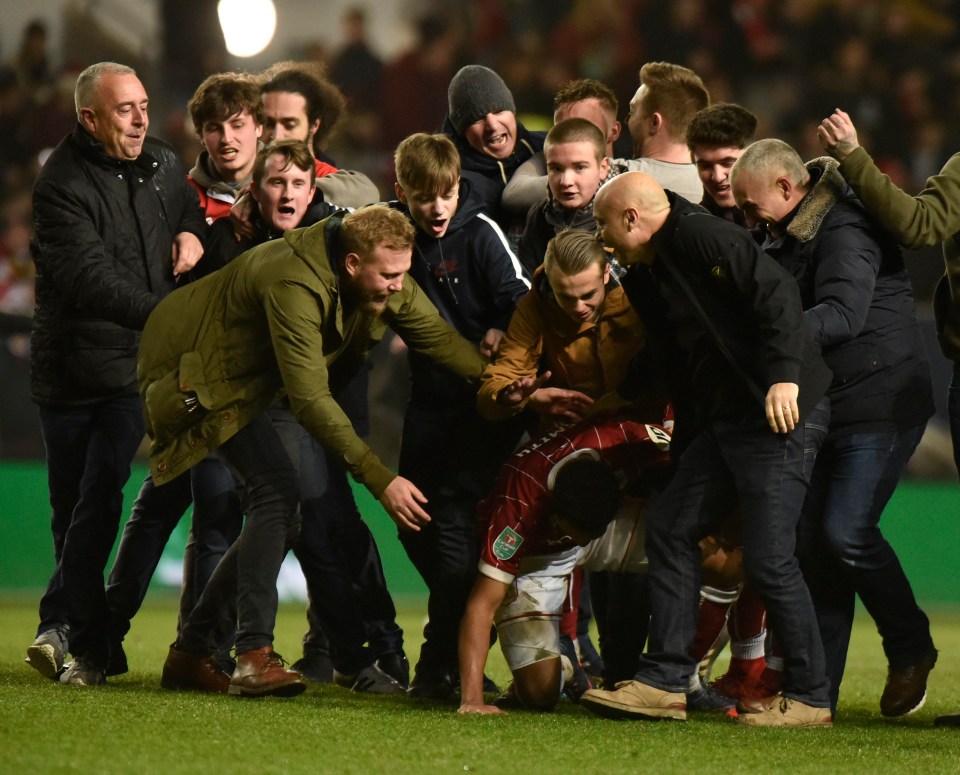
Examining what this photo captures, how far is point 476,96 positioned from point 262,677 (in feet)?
6.89

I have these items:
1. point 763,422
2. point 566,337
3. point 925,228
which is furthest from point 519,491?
point 925,228

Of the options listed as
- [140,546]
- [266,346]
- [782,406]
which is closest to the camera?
[782,406]

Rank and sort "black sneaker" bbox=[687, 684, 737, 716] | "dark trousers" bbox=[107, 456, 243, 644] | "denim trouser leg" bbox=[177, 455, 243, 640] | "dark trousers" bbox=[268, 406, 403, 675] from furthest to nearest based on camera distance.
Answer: "denim trouser leg" bbox=[177, 455, 243, 640]
"dark trousers" bbox=[107, 456, 243, 644]
"dark trousers" bbox=[268, 406, 403, 675]
"black sneaker" bbox=[687, 684, 737, 716]

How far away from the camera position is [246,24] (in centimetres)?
1109

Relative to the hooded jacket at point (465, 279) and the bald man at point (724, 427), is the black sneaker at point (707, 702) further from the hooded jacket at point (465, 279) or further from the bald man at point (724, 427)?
the hooded jacket at point (465, 279)

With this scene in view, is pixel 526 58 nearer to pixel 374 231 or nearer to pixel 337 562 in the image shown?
pixel 337 562

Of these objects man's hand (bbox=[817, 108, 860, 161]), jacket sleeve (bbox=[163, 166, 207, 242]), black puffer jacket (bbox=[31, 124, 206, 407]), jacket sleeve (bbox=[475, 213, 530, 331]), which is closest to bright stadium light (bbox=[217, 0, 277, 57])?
jacket sleeve (bbox=[163, 166, 207, 242])

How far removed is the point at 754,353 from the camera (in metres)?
4.05

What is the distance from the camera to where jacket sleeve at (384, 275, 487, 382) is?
454 centimetres

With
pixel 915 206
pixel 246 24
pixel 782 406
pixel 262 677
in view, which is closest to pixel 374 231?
pixel 782 406

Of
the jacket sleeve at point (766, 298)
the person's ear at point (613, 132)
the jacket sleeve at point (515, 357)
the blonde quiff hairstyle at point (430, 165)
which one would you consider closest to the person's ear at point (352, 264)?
the blonde quiff hairstyle at point (430, 165)

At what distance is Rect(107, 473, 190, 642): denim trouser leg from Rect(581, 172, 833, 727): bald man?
66.5 inches

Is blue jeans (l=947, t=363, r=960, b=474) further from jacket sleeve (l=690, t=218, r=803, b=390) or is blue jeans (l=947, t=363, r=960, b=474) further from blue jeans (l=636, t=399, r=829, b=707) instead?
jacket sleeve (l=690, t=218, r=803, b=390)

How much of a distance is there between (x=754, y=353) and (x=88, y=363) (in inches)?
87.4
